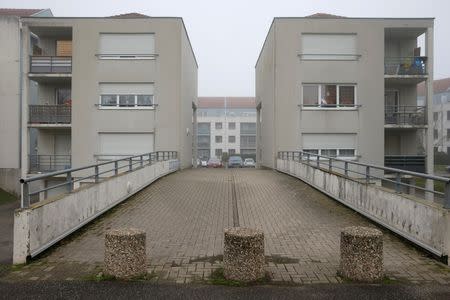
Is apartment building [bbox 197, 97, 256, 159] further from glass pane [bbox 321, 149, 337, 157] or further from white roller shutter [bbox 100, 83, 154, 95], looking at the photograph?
glass pane [bbox 321, 149, 337, 157]

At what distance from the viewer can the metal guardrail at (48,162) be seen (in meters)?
23.0

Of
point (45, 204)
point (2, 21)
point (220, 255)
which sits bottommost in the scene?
point (220, 255)

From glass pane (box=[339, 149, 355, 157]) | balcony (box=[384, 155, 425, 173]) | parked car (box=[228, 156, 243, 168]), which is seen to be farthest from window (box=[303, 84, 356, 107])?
parked car (box=[228, 156, 243, 168])

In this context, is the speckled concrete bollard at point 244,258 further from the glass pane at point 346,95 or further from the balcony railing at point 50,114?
the balcony railing at point 50,114

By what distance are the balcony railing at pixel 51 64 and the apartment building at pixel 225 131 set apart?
199ft

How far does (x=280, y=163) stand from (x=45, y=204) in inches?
593

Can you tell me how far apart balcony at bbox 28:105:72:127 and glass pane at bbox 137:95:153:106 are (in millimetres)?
3924

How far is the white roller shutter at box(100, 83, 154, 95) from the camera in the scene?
22172 millimetres

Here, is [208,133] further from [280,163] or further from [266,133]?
[280,163]

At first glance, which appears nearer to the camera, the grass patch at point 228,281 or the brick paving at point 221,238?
the grass patch at point 228,281

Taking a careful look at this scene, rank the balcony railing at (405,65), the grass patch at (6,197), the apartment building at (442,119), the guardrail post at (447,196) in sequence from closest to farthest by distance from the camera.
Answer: the guardrail post at (447,196), the balcony railing at (405,65), the grass patch at (6,197), the apartment building at (442,119)

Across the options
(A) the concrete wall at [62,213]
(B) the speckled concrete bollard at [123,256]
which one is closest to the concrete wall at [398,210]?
(B) the speckled concrete bollard at [123,256]

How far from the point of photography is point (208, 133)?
83.3 meters

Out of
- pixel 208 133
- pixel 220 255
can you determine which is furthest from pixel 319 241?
pixel 208 133
